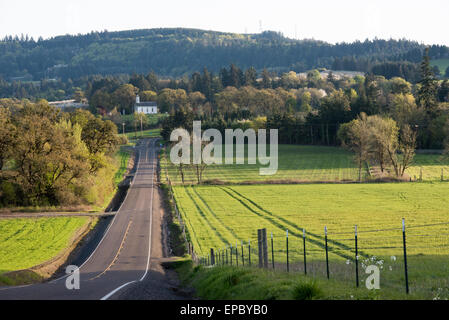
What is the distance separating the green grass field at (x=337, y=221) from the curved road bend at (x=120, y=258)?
3975mm

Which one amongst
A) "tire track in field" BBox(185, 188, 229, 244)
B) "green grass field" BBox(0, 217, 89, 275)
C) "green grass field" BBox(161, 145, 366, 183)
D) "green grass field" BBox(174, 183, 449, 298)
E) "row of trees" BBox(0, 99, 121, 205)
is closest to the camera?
"green grass field" BBox(174, 183, 449, 298)

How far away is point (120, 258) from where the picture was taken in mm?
37875

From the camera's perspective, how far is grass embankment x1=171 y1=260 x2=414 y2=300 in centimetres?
1267

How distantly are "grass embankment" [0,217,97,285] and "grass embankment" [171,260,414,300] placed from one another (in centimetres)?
1239

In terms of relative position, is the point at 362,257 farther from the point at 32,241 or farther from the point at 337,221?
the point at 32,241

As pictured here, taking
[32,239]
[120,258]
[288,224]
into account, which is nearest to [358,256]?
[120,258]

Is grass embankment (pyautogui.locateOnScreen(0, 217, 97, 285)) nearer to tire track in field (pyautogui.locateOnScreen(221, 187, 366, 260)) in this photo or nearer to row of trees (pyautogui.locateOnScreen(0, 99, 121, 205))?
row of trees (pyautogui.locateOnScreen(0, 99, 121, 205))

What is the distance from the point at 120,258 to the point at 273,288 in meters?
25.4

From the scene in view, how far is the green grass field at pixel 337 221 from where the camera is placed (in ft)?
81.1

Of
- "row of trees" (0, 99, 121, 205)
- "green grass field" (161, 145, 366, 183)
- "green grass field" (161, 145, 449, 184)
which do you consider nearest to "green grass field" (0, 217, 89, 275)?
"row of trees" (0, 99, 121, 205)

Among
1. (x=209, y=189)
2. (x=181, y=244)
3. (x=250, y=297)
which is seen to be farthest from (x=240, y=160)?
(x=250, y=297)

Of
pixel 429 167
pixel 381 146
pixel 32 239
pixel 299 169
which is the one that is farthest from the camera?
pixel 299 169

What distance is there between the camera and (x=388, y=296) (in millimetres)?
12359
